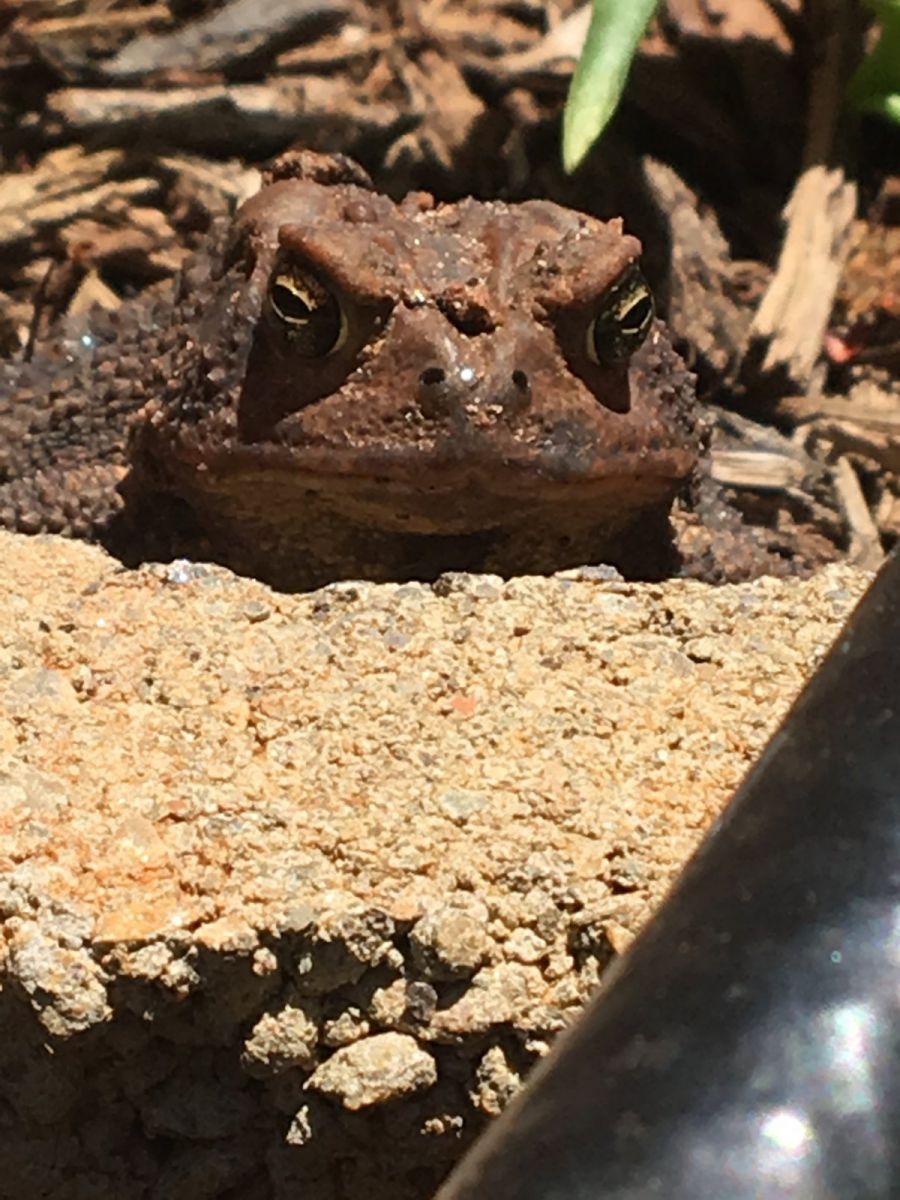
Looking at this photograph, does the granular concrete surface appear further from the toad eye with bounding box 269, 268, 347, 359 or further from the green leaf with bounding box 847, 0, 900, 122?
the green leaf with bounding box 847, 0, 900, 122

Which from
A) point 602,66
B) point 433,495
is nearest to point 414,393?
point 433,495

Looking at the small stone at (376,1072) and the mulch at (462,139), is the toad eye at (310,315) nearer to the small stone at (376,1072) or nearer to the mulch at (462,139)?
the small stone at (376,1072)

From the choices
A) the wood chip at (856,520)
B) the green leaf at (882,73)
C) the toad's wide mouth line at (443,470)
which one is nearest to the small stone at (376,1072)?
the toad's wide mouth line at (443,470)

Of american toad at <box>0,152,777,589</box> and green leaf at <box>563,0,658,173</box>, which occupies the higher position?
green leaf at <box>563,0,658,173</box>

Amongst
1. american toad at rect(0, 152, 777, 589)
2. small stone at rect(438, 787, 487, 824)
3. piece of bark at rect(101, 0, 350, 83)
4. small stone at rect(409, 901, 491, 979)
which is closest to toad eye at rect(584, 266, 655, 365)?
american toad at rect(0, 152, 777, 589)

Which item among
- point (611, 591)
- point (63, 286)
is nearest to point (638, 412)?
point (611, 591)
